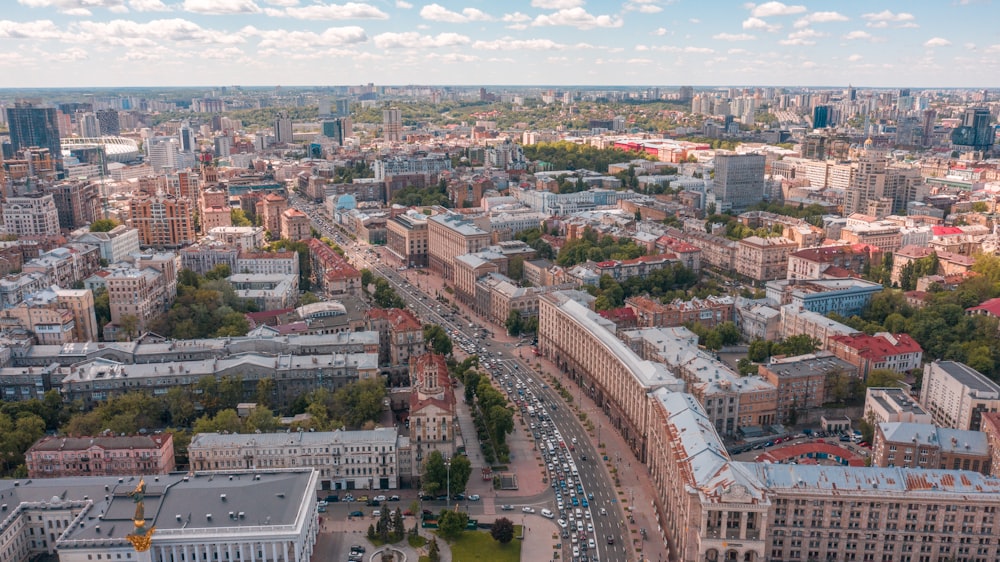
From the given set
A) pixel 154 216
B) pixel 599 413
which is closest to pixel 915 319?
pixel 599 413

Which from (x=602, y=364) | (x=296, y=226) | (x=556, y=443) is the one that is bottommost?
(x=556, y=443)

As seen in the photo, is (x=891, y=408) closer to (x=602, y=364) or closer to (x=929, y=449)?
(x=929, y=449)

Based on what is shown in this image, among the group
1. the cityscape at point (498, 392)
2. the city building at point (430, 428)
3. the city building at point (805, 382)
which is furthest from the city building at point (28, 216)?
Answer: the city building at point (805, 382)

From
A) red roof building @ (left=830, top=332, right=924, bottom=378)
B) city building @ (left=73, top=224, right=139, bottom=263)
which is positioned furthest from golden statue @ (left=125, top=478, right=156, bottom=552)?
city building @ (left=73, top=224, right=139, bottom=263)

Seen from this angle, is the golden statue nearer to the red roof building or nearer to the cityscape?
the cityscape

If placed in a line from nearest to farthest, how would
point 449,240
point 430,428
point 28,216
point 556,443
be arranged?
1. point 430,428
2. point 556,443
3. point 449,240
4. point 28,216

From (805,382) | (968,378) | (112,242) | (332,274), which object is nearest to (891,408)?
(805,382)

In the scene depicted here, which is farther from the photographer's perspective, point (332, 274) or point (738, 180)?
point (738, 180)
